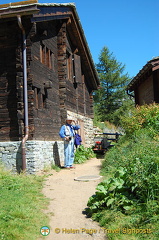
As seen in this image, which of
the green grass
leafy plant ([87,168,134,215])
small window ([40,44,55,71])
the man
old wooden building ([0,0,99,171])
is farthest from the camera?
small window ([40,44,55,71])

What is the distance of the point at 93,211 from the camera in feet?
15.4

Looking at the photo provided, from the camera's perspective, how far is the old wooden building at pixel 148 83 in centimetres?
1312

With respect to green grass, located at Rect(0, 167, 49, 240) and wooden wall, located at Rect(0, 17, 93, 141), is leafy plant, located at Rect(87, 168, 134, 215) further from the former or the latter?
wooden wall, located at Rect(0, 17, 93, 141)

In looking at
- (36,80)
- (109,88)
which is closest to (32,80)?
(36,80)

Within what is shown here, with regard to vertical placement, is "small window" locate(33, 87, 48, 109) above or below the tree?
below

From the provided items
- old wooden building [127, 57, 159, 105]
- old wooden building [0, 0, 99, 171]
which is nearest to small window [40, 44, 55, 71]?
old wooden building [0, 0, 99, 171]

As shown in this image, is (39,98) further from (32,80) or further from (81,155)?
(81,155)

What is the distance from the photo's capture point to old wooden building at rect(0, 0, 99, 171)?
9094 mm

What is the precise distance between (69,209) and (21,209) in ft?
3.21

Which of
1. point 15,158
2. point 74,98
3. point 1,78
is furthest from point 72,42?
point 15,158

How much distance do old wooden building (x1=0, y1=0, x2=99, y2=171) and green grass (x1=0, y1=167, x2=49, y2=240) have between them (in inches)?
86.9

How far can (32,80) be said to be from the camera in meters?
9.30

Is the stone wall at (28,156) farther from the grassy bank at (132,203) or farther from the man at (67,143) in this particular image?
the grassy bank at (132,203)

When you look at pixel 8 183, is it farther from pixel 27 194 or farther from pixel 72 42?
pixel 72 42
